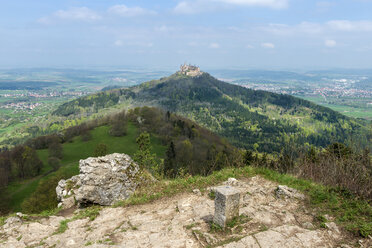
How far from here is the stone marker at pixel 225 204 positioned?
7.77m

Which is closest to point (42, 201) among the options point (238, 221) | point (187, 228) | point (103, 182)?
point (103, 182)

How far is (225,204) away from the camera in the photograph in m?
7.81

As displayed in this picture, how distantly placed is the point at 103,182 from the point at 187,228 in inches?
344

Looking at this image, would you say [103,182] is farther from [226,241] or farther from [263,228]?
[263,228]

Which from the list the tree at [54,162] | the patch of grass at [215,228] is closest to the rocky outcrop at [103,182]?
the patch of grass at [215,228]

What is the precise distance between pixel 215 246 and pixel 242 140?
17464 centimetres

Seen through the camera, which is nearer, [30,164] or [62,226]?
[62,226]

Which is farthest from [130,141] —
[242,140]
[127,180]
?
[242,140]

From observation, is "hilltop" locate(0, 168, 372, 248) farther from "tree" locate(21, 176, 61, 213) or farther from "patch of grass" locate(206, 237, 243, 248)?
"tree" locate(21, 176, 61, 213)

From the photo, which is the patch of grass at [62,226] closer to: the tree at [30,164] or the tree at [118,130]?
the tree at [30,164]

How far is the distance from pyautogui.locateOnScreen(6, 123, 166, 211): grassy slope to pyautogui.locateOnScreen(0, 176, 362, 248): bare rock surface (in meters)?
53.6

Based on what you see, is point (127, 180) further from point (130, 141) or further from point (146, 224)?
point (130, 141)

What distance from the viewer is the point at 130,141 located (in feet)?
295

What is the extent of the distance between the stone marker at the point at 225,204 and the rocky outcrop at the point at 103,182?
813cm
